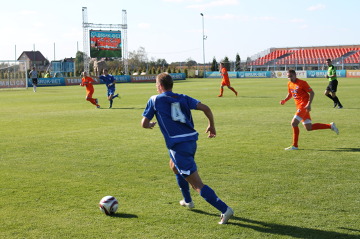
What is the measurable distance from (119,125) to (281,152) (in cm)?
666

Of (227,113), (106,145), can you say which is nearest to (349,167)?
(106,145)

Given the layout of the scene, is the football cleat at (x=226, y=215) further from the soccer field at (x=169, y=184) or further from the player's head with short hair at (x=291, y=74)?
the player's head with short hair at (x=291, y=74)

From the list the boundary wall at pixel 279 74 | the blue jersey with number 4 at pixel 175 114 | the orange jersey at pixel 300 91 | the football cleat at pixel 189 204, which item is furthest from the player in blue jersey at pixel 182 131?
the boundary wall at pixel 279 74

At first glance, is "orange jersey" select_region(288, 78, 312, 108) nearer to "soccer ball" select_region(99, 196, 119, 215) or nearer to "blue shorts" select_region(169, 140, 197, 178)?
"blue shorts" select_region(169, 140, 197, 178)

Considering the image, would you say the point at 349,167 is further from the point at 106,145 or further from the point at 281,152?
the point at 106,145

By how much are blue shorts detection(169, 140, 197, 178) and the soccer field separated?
2.13 ft

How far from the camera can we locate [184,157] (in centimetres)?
548

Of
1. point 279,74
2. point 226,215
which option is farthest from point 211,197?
point 279,74

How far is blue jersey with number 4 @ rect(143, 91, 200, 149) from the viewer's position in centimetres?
551

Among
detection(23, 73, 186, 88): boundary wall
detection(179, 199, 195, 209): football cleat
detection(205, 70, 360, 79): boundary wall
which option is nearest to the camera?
detection(179, 199, 195, 209): football cleat

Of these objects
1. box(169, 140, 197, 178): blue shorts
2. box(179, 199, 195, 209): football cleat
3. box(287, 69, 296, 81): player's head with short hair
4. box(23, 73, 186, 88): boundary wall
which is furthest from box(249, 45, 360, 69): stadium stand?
box(169, 140, 197, 178): blue shorts

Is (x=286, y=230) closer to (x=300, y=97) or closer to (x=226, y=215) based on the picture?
(x=226, y=215)

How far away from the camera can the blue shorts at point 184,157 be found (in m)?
5.45

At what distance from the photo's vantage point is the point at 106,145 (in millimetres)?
11273
